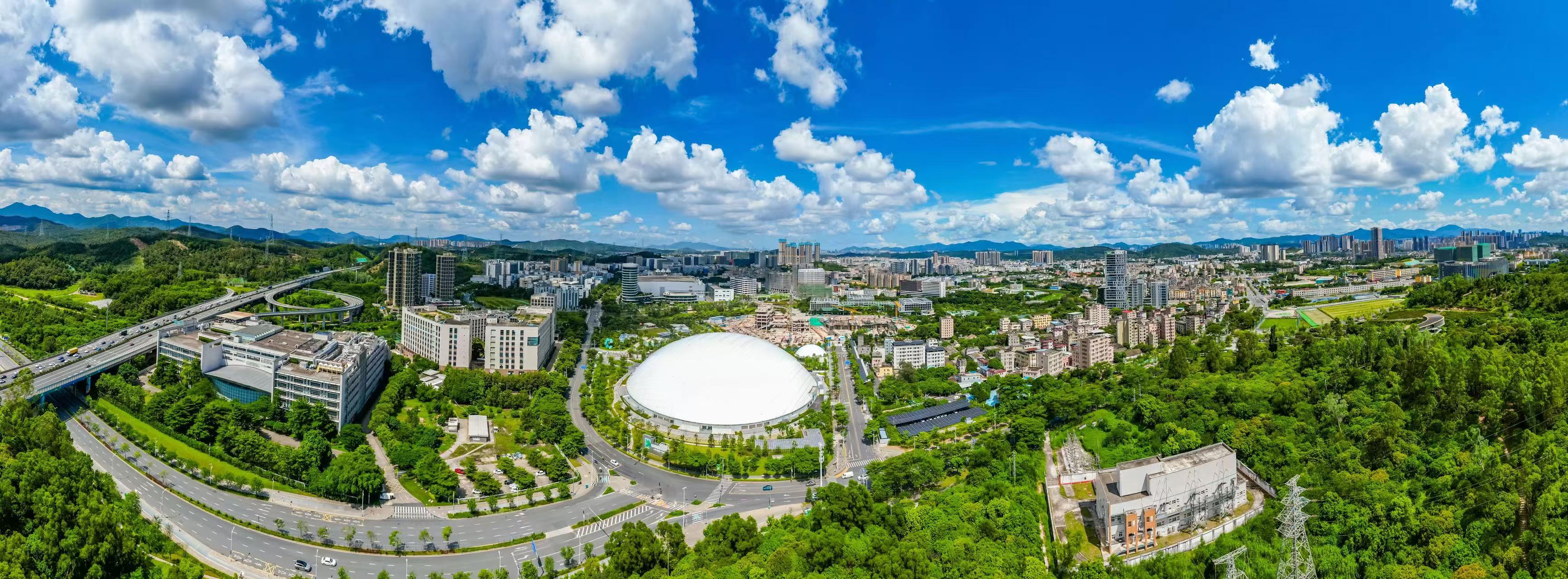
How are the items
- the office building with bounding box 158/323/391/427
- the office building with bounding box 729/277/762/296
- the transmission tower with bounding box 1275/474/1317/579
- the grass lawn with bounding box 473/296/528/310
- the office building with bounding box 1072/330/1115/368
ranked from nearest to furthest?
the transmission tower with bounding box 1275/474/1317/579 < the office building with bounding box 158/323/391/427 < the office building with bounding box 1072/330/1115/368 < the grass lawn with bounding box 473/296/528/310 < the office building with bounding box 729/277/762/296

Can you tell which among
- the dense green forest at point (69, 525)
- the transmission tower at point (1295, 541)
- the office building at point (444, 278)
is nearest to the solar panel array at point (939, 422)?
the transmission tower at point (1295, 541)

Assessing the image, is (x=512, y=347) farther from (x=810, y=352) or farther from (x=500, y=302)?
(x=500, y=302)

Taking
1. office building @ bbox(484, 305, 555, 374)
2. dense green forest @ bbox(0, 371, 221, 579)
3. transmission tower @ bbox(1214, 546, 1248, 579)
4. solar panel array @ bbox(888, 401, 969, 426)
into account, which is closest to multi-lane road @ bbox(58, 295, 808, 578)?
dense green forest @ bbox(0, 371, 221, 579)

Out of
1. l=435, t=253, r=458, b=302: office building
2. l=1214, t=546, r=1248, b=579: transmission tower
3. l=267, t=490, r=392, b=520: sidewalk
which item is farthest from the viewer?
l=435, t=253, r=458, b=302: office building

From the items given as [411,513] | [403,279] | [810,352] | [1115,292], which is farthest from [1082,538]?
[1115,292]

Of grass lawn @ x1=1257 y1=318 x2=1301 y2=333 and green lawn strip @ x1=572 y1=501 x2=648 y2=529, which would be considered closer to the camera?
green lawn strip @ x1=572 y1=501 x2=648 y2=529

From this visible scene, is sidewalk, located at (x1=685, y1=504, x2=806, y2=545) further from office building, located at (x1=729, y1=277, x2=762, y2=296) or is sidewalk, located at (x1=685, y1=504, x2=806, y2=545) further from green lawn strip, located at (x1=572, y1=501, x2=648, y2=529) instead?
office building, located at (x1=729, y1=277, x2=762, y2=296)

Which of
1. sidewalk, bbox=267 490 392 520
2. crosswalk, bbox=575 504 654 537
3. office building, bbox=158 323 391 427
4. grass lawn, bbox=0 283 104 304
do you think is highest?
grass lawn, bbox=0 283 104 304
